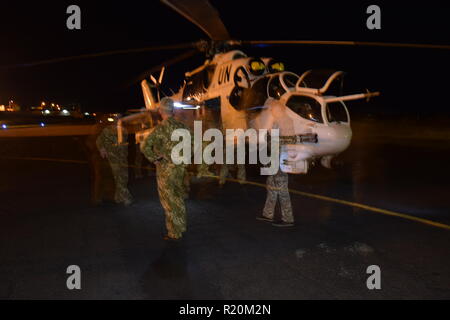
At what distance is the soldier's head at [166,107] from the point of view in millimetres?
5168

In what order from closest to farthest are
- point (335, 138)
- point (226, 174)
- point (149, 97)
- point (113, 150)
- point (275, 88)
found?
point (113, 150) < point (335, 138) < point (275, 88) < point (226, 174) < point (149, 97)

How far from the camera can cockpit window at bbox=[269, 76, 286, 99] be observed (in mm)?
8375

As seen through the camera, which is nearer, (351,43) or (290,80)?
(351,43)

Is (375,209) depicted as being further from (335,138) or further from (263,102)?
(263,102)

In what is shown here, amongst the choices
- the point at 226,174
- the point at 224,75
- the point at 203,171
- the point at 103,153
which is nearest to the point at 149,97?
the point at 224,75

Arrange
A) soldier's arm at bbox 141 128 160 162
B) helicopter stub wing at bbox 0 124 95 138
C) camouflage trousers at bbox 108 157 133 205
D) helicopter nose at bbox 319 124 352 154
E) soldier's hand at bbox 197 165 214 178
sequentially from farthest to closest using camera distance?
1. helicopter stub wing at bbox 0 124 95 138
2. soldier's hand at bbox 197 165 214 178
3. helicopter nose at bbox 319 124 352 154
4. camouflage trousers at bbox 108 157 133 205
5. soldier's arm at bbox 141 128 160 162

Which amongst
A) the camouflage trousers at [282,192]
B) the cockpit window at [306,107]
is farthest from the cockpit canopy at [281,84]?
the camouflage trousers at [282,192]

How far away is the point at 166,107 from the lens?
5184 mm

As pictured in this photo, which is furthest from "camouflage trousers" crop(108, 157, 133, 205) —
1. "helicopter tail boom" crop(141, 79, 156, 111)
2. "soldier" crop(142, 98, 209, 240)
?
"helicopter tail boom" crop(141, 79, 156, 111)

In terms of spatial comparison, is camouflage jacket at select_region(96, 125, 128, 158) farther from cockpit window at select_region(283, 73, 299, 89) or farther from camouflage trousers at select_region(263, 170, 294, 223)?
cockpit window at select_region(283, 73, 299, 89)

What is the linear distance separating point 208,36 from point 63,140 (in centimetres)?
1558

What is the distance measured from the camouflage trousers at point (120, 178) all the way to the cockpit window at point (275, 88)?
11.8ft

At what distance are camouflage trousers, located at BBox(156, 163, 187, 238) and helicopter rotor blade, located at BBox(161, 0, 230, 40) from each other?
4.29 m

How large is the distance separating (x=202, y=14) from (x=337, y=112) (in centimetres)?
376
